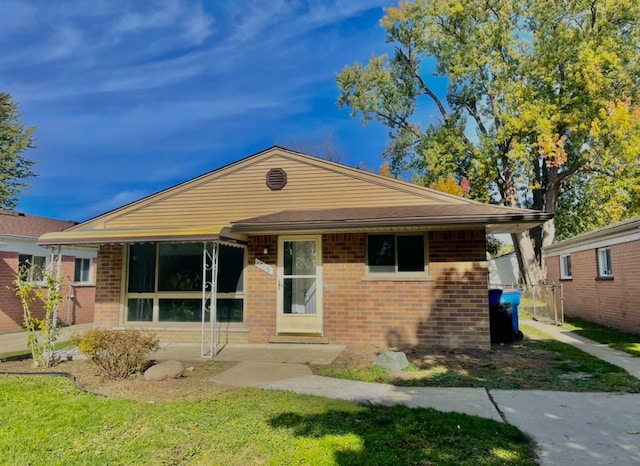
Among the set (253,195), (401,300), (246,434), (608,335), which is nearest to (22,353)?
(253,195)

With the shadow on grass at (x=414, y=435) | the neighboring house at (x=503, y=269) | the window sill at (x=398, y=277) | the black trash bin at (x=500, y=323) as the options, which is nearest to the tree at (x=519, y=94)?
the neighboring house at (x=503, y=269)

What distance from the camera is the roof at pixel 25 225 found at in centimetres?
1466

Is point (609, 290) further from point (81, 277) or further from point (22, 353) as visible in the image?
point (81, 277)

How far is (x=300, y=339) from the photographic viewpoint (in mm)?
10102

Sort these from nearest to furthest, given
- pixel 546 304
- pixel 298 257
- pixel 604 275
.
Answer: pixel 298 257 < pixel 604 275 < pixel 546 304

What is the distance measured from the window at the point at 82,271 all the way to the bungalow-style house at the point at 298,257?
276 inches

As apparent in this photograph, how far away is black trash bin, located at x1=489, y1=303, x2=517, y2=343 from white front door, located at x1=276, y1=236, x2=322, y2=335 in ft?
13.7

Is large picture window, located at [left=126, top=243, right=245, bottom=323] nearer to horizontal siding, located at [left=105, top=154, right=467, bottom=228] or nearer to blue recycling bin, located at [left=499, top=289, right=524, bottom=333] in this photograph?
horizontal siding, located at [left=105, top=154, right=467, bottom=228]

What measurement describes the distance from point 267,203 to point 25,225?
1092cm

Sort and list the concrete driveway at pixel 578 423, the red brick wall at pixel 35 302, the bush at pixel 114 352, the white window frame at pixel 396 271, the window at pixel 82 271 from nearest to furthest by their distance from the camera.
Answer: the concrete driveway at pixel 578 423
the bush at pixel 114 352
the white window frame at pixel 396 271
the red brick wall at pixel 35 302
the window at pixel 82 271

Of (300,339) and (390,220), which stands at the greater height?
(390,220)

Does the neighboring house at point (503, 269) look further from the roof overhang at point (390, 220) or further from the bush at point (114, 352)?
the bush at point (114, 352)

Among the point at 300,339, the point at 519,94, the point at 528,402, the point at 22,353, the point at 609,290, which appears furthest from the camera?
the point at 519,94

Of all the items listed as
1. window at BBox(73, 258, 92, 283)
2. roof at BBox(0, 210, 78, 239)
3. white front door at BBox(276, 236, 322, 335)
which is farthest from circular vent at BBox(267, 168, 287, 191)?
window at BBox(73, 258, 92, 283)
